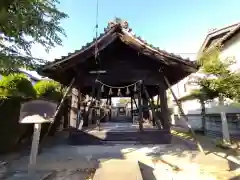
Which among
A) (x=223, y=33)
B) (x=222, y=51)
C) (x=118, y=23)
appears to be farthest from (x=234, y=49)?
(x=118, y=23)

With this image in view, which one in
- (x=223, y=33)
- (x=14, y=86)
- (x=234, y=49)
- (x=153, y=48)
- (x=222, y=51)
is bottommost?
(x=14, y=86)

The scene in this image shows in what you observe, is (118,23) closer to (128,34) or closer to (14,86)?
(128,34)

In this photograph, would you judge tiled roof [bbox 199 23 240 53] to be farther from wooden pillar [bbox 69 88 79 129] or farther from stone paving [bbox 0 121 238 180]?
wooden pillar [bbox 69 88 79 129]

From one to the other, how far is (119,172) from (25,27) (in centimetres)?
398

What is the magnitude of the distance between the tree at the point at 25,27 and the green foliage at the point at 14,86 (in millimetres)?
1226

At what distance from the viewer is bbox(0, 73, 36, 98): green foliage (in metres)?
6.53

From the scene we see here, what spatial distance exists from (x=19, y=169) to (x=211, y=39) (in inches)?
696

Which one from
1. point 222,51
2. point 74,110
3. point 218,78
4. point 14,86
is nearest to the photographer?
point 14,86

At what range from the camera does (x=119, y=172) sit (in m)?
4.16

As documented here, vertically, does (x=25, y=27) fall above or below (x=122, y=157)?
above

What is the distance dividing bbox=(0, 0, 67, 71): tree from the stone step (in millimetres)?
3239

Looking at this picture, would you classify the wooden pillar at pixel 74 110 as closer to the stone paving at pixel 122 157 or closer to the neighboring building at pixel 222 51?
the stone paving at pixel 122 157

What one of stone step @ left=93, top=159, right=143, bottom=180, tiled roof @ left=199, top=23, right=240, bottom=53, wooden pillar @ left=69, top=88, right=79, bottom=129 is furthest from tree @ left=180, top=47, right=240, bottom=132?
stone step @ left=93, top=159, right=143, bottom=180

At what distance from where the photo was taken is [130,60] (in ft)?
27.0
